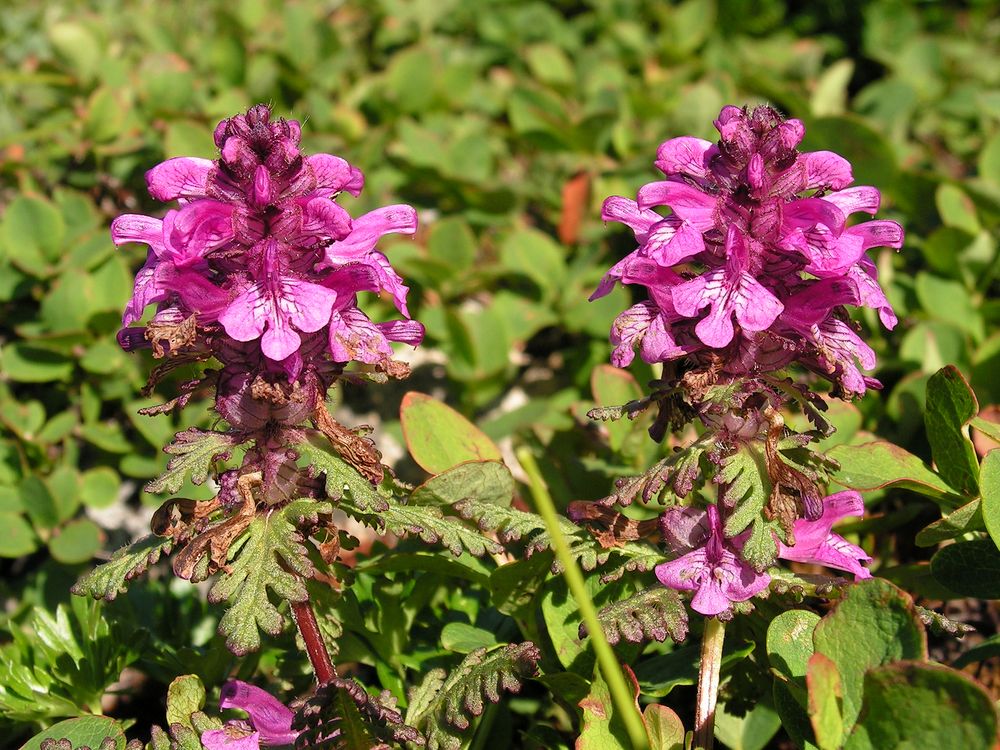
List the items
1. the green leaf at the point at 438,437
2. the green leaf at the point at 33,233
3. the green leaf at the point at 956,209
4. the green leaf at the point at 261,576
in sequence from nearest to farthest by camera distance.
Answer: the green leaf at the point at 261,576, the green leaf at the point at 438,437, the green leaf at the point at 33,233, the green leaf at the point at 956,209

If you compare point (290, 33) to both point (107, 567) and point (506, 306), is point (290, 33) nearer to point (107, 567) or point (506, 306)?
point (506, 306)

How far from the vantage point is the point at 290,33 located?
4.25m

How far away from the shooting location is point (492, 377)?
326cm

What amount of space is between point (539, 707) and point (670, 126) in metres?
2.51

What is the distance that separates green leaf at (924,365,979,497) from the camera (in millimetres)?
2035

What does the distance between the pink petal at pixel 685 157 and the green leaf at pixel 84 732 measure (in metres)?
1.49

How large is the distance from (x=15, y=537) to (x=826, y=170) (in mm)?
2254

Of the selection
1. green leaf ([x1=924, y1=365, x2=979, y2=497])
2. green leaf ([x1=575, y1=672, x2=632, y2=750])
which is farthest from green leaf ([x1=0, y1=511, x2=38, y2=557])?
green leaf ([x1=924, y1=365, x2=979, y2=497])

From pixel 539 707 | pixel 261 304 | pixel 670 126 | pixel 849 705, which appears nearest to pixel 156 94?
pixel 670 126

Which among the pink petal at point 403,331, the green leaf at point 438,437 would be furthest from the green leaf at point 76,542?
the pink petal at point 403,331

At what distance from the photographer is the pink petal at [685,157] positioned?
1839 mm

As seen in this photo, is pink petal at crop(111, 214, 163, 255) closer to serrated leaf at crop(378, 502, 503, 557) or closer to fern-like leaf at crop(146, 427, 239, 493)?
fern-like leaf at crop(146, 427, 239, 493)

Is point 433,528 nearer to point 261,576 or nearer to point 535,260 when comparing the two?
point 261,576

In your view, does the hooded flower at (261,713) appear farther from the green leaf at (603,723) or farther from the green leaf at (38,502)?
the green leaf at (38,502)
